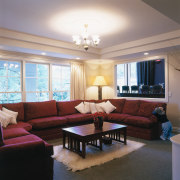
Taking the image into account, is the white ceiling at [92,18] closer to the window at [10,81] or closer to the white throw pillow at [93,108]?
the window at [10,81]

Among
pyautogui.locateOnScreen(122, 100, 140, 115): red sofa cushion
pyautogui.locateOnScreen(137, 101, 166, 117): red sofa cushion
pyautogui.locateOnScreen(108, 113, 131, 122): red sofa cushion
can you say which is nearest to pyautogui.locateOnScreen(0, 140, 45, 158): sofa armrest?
pyautogui.locateOnScreen(108, 113, 131, 122): red sofa cushion

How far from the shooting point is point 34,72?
532cm

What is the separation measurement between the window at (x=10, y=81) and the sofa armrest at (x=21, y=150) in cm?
295

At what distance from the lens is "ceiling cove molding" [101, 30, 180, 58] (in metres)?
4.05

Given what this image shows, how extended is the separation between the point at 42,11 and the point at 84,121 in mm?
3157

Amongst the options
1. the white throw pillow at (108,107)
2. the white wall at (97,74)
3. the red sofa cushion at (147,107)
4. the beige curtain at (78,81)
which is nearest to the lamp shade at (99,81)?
the white wall at (97,74)

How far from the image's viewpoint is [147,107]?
4801 millimetres

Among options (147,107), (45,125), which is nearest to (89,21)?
(45,125)

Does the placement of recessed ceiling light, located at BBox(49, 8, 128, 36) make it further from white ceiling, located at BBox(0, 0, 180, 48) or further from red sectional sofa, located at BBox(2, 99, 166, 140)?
red sectional sofa, located at BBox(2, 99, 166, 140)

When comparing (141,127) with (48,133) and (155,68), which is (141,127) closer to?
(48,133)

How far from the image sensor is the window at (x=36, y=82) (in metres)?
5.18

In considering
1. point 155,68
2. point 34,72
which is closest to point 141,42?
point 34,72

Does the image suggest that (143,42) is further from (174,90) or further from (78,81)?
(78,81)

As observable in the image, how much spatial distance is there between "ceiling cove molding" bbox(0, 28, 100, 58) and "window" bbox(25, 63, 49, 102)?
98cm
